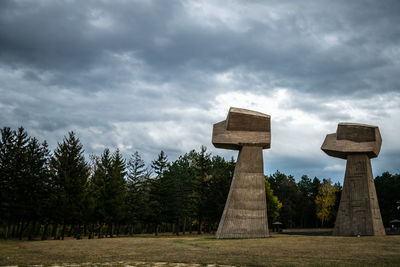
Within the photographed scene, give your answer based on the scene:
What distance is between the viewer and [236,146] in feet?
79.2

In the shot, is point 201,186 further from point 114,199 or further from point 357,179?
point 357,179

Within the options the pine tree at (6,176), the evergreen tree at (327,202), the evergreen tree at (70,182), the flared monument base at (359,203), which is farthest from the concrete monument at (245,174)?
the evergreen tree at (327,202)

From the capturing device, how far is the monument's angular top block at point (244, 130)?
23.6 meters

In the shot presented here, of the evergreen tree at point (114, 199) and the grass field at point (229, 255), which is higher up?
the evergreen tree at point (114, 199)

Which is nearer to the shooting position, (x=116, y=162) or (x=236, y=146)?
(x=236, y=146)

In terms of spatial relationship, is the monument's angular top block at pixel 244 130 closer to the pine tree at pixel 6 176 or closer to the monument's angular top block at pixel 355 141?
the monument's angular top block at pixel 355 141


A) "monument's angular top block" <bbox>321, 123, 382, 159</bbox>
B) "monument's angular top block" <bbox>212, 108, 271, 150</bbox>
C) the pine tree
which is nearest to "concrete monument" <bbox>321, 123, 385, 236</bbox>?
"monument's angular top block" <bbox>321, 123, 382, 159</bbox>

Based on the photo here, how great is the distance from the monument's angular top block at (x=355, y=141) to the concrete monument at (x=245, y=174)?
607 cm

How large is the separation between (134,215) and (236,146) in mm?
20920

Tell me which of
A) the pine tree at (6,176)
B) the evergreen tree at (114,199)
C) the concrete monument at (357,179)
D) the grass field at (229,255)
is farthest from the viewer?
the evergreen tree at (114,199)

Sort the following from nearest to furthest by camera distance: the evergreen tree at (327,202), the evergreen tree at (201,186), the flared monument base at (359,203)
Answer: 1. the flared monument base at (359,203)
2. the evergreen tree at (201,186)
3. the evergreen tree at (327,202)

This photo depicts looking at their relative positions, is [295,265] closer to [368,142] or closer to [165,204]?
[368,142]

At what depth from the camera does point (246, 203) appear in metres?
22.6

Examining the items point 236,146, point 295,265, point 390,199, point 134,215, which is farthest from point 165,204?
point 390,199
